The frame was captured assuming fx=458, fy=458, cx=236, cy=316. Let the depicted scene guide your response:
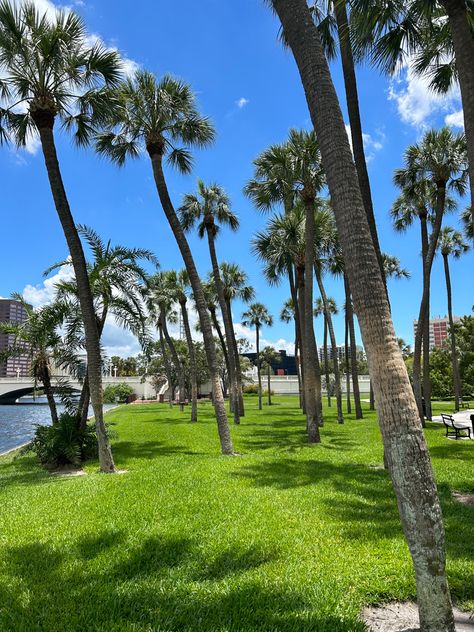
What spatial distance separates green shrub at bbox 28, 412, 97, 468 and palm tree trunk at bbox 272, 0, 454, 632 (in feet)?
36.0

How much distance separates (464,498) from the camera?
775 centimetres

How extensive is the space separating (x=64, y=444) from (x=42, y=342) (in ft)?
11.5

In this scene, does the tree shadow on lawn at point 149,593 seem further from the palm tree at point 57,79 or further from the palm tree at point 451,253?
the palm tree at point 451,253

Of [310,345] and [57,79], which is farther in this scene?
[310,345]

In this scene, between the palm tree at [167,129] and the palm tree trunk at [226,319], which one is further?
the palm tree trunk at [226,319]

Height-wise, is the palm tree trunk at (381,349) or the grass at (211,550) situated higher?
the palm tree trunk at (381,349)

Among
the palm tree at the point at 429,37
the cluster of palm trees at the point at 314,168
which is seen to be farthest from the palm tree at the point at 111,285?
the palm tree at the point at 429,37

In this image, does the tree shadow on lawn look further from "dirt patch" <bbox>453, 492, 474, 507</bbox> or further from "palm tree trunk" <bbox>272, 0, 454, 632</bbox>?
"dirt patch" <bbox>453, 492, 474, 507</bbox>

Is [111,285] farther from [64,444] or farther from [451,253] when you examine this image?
[451,253]

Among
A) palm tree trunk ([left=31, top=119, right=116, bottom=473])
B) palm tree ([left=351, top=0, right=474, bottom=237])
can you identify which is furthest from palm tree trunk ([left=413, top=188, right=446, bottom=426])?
palm tree trunk ([left=31, top=119, right=116, bottom=473])

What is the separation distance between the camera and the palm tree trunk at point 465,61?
6441mm

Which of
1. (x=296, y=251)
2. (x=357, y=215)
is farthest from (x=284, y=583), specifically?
(x=296, y=251)

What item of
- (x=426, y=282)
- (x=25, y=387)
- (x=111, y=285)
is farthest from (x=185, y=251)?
(x=25, y=387)

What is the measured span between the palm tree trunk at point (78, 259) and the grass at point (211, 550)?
1.14m
